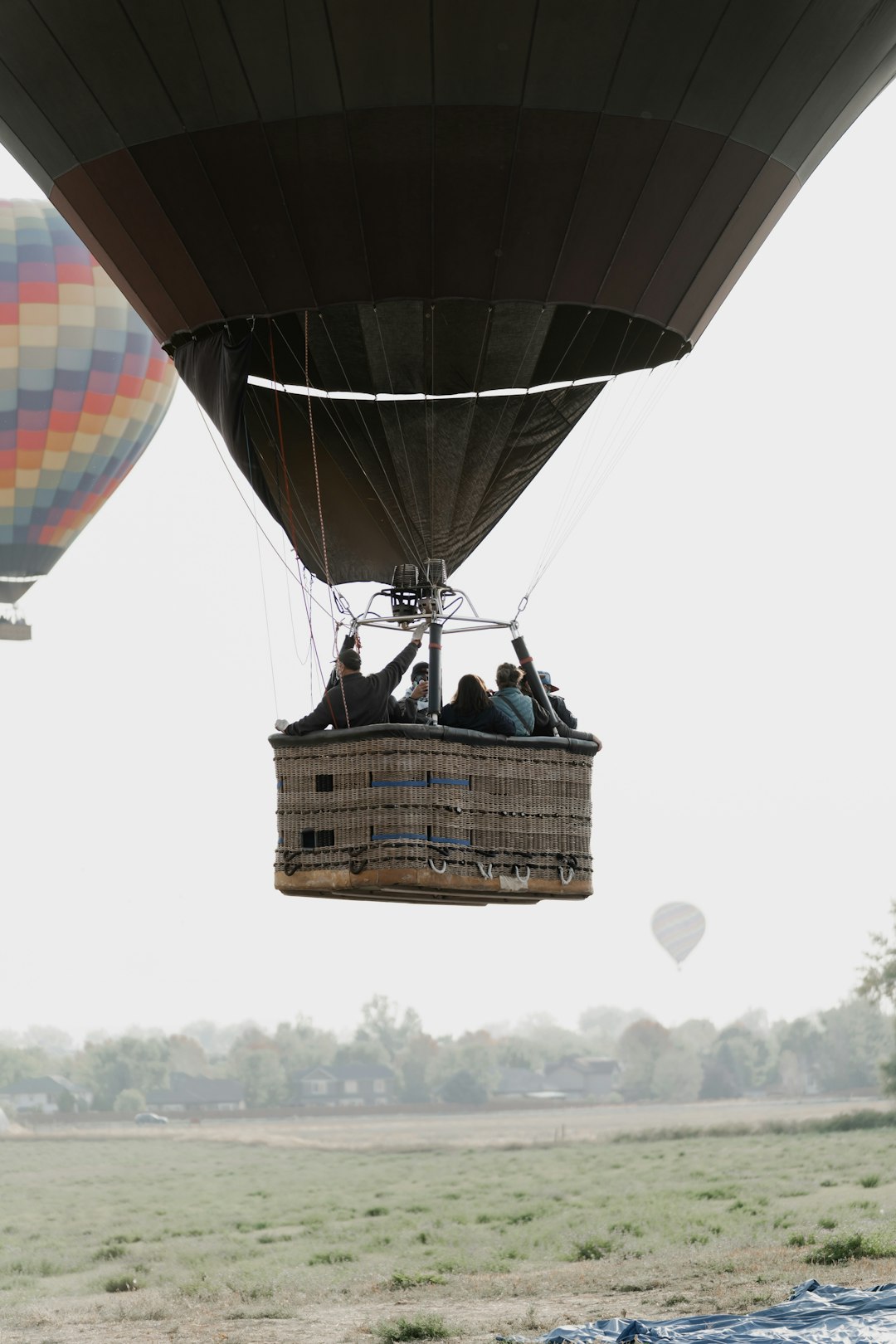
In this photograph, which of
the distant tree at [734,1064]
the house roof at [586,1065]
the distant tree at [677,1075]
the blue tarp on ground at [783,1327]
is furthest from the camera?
the house roof at [586,1065]

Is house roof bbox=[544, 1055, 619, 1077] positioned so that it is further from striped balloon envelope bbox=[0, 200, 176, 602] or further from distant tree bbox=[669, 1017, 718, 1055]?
striped balloon envelope bbox=[0, 200, 176, 602]

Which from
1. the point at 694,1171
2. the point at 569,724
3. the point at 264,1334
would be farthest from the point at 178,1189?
the point at 569,724

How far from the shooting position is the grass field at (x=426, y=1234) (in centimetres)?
1254

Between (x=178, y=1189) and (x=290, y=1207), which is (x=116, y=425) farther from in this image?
(x=178, y=1189)

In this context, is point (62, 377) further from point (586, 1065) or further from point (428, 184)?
point (586, 1065)

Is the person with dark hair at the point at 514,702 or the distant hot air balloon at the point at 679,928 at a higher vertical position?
the distant hot air balloon at the point at 679,928

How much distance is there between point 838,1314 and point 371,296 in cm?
563

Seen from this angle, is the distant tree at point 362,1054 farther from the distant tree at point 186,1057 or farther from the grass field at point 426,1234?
the grass field at point 426,1234

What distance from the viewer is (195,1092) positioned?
164ft

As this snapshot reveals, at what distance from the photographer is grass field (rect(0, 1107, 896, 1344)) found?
41.1ft

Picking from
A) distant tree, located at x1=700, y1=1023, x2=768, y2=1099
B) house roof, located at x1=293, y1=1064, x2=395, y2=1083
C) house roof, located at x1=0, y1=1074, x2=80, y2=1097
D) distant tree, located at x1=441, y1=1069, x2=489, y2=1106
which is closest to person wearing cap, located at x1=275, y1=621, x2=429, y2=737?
house roof, located at x1=0, y1=1074, x2=80, y2=1097

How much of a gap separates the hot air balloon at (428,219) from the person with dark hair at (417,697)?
141 mm

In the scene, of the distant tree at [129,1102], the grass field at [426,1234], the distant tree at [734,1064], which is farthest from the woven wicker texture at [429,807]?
the distant tree at [734,1064]

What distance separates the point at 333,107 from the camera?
753 cm
